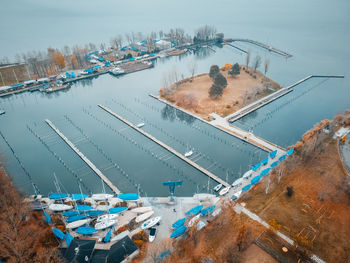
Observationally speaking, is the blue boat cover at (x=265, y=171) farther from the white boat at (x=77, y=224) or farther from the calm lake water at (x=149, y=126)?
the white boat at (x=77, y=224)

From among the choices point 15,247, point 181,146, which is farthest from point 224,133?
point 15,247

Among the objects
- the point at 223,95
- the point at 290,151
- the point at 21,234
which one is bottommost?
the point at 290,151

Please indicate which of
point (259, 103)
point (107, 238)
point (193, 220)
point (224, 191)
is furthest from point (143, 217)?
point (259, 103)

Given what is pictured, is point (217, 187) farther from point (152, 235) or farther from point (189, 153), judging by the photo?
point (152, 235)

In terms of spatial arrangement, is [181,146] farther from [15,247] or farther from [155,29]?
[155,29]

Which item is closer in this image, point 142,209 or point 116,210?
point 116,210

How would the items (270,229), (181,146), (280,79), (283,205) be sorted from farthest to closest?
1. (280,79)
2. (181,146)
3. (283,205)
4. (270,229)

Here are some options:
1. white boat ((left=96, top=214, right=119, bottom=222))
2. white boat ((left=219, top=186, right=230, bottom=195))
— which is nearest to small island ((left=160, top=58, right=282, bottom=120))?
white boat ((left=219, top=186, right=230, bottom=195))

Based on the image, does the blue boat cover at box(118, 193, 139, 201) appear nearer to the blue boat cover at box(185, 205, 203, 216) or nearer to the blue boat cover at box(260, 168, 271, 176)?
the blue boat cover at box(185, 205, 203, 216)
